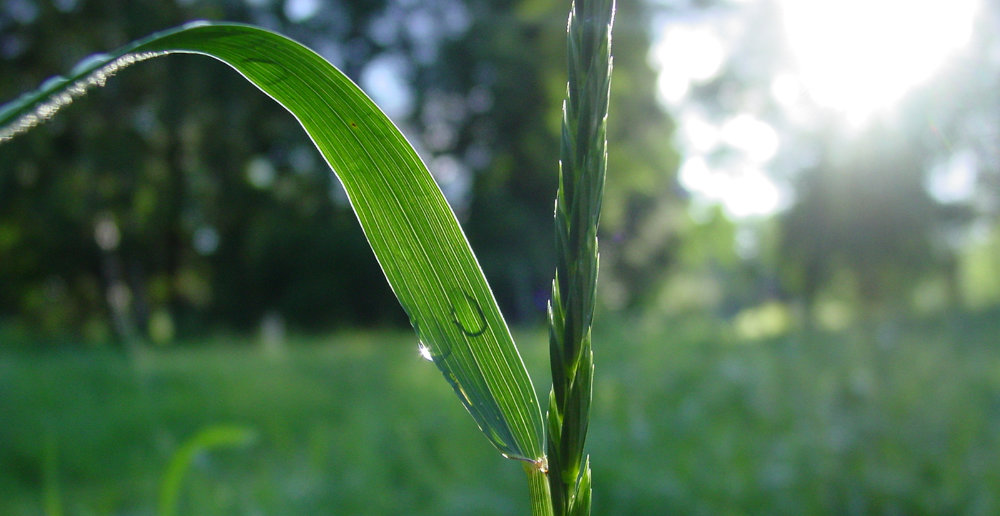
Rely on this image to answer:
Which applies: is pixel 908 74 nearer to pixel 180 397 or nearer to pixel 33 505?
pixel 180 397

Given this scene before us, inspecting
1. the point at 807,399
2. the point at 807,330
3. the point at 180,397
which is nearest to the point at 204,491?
the point at 180,397

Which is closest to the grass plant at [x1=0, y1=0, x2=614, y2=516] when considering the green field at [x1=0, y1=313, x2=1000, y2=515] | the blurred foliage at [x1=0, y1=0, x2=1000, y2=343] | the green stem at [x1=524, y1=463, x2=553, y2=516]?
the green stem at [x1=524, y1=463, x2=553, y2=516]

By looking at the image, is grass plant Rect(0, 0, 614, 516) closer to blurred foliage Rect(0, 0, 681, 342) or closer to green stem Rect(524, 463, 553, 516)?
green stem Rect(524, 463, 553, 516)

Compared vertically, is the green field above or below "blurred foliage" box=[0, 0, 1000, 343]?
below

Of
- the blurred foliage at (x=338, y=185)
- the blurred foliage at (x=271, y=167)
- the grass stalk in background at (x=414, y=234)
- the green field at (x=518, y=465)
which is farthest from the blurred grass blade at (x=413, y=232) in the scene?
the blurred foliage at (x=271, y=167)

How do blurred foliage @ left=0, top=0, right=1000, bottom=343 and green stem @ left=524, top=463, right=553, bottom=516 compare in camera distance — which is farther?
blurred foliage @ left=0, top=0, right=1000, bottom=343

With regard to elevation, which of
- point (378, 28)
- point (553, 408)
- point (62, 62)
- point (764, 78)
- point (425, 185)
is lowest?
point (553, 408)
